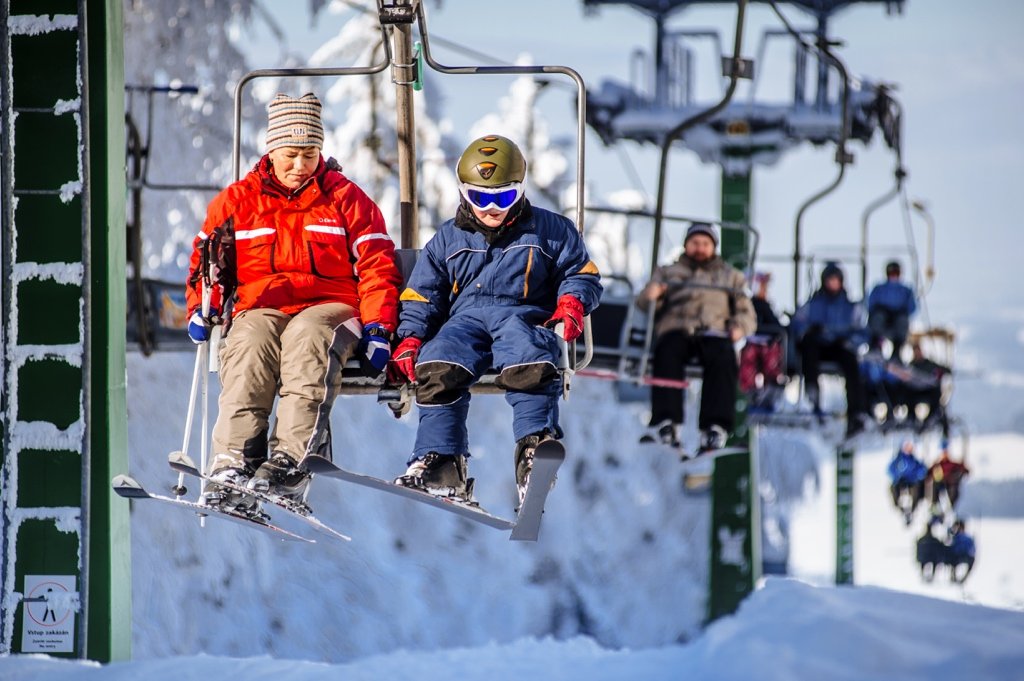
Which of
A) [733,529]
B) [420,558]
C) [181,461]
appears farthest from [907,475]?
[420,558]

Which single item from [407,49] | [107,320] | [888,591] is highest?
[407,49]

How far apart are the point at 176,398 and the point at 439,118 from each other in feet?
44.7

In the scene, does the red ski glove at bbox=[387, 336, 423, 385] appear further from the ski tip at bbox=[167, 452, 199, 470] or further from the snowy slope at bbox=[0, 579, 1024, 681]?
the snowy slope at bbox=[0, 579, 1024, 681]

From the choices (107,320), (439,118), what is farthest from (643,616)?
(107,320)

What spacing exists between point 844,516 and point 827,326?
6746 millimetres

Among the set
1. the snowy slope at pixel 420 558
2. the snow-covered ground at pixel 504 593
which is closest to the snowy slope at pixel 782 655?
the snow-covered ground at pixel 504 593

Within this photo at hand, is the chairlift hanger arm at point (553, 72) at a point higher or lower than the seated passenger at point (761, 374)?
higher

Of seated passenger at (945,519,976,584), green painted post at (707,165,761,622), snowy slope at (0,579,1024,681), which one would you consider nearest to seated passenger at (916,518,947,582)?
seated passenger at (945,519,976,584)

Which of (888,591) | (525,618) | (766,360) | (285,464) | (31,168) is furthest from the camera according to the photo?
(525,618)

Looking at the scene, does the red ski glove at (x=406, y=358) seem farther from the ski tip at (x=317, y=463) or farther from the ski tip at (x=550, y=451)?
the ski tip at (x=550, y=451)

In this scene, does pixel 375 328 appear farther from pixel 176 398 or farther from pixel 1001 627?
pixel 176 398

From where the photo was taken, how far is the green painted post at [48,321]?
21.1 ft

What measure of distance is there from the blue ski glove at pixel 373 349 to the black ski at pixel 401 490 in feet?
1.34

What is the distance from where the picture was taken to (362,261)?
5.55m
